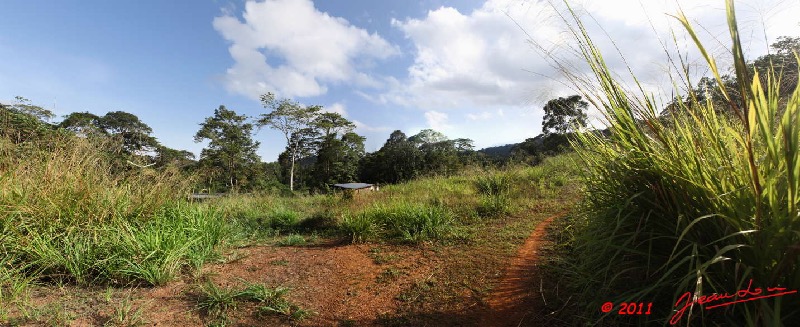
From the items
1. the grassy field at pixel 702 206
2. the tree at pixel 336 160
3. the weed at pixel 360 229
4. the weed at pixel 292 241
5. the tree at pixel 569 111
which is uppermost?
the tree at pixel 336 160

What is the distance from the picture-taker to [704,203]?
1.32 meters

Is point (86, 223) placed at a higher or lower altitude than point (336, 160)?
lower

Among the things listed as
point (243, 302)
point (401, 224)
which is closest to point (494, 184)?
point (401, 224)

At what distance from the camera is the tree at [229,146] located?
2664 cm

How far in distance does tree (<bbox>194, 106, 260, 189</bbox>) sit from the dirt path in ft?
90.4

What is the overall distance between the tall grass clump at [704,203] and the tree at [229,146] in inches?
1134

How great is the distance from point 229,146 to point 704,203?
3125 cm

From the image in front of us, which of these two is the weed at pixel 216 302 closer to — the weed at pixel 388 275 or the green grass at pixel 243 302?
the green grass at pixel 243 302

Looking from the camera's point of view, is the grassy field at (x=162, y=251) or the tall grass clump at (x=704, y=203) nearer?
the tall grass clump at (x=704, y=203)

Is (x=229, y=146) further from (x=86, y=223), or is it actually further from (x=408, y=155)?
(x=86, y=223)

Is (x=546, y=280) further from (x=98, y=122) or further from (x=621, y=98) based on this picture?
(x=98, y=122)

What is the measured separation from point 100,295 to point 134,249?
20.0 inches

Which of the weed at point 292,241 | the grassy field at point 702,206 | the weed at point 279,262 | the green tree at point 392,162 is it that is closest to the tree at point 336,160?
the green tree at point 392,162
